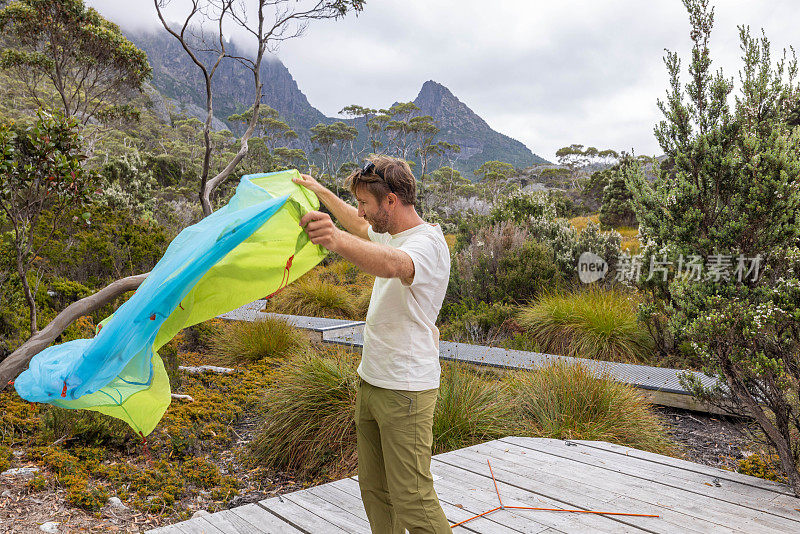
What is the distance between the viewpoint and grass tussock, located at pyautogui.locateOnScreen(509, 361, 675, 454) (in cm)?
400

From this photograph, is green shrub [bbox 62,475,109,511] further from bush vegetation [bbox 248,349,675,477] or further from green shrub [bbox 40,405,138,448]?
bush vegetation [bbox 248,349,675,477]

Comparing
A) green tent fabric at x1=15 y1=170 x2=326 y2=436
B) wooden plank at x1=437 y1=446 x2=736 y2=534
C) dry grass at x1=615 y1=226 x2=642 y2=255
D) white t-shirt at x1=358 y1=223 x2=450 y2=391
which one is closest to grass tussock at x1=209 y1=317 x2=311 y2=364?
wooden plank at x1=437 y1=446 x2=736 y2=534

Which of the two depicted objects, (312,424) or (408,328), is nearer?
(408,328)

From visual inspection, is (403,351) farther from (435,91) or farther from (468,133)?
(435,91)

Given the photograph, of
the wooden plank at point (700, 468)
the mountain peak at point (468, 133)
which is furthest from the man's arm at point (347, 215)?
the mountain peak at point (468, 133)

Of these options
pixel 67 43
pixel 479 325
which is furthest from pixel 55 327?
pixel 67 43

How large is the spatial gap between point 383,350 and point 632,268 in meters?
7.14

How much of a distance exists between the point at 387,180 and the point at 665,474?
2.60 m

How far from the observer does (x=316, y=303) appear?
9.68m

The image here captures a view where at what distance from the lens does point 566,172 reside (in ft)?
186

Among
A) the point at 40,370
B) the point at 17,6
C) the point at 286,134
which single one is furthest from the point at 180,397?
the point at 286,134

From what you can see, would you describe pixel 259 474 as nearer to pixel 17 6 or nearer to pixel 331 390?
pixel 331 390

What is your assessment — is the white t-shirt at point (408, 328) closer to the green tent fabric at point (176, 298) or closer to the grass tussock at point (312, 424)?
the green tent fabric at point (176, 298)

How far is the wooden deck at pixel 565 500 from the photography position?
2416mm
